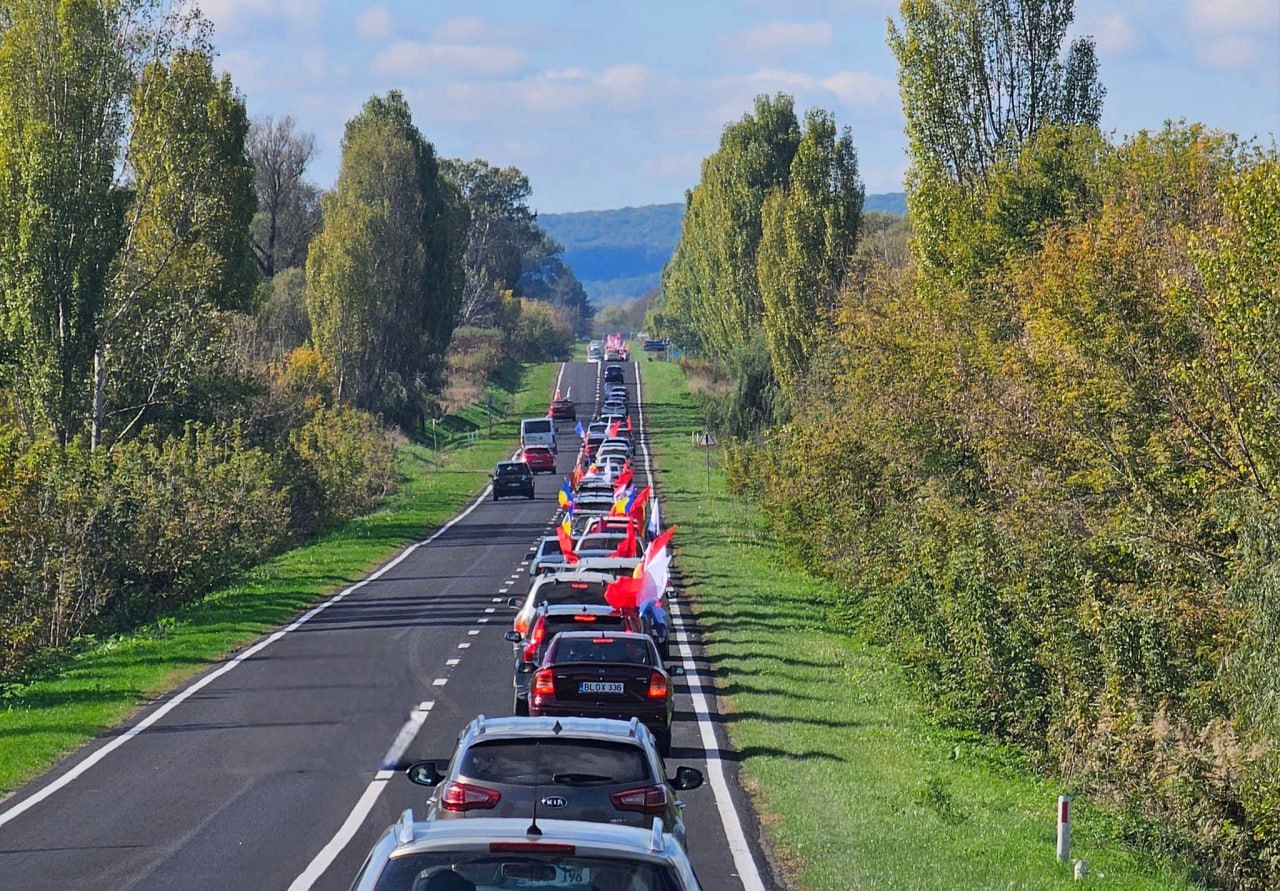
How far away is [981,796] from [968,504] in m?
14.6

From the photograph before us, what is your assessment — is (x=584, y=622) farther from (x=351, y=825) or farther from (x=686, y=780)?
(x=686, y=780)

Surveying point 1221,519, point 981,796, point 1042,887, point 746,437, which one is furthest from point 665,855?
point 746,437

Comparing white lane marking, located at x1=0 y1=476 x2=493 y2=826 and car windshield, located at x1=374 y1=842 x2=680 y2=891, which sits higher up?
car windshield, located at x1=374 y1=842 x2=680 y2=891

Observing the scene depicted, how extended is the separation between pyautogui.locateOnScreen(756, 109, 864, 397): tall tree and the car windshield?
46.7 metres

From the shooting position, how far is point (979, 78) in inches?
1524

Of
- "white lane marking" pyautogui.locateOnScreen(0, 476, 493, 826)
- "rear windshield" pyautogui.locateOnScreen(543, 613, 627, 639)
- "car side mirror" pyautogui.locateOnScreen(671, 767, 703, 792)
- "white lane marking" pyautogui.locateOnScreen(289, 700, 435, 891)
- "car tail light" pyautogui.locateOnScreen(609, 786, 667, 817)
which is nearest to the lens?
"car tail light" pyautogui.locateOnScreen(609, 786, 667, 817)

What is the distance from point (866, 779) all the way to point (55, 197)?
→ 2901 cm

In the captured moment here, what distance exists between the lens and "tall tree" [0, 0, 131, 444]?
3925 cm

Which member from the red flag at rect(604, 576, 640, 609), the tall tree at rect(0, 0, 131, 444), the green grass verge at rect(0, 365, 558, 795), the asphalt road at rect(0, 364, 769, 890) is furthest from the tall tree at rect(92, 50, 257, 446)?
the red flag at rect(604, 576, 640, 609)

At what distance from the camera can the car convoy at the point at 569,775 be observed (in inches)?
249

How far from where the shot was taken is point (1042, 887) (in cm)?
1256

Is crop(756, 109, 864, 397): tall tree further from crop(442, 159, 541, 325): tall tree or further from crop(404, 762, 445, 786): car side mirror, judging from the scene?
crop(442, 159, 541, 325): tall tree

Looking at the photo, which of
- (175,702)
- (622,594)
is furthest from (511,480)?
(622,594)

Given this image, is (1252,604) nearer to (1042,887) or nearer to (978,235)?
(1042,887)
